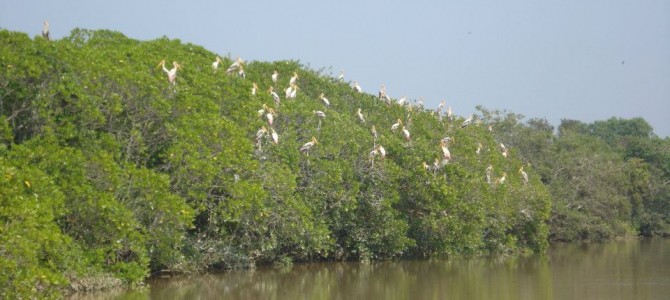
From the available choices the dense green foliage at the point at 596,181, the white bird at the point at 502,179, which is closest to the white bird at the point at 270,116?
the white bird at the point at 502,179

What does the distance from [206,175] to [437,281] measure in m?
5.42

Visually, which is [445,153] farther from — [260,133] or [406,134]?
[260,133]

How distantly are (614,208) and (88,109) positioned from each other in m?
22.4

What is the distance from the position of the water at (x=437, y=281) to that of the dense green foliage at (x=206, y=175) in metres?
0.45

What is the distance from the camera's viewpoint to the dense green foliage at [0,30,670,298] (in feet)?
43.2

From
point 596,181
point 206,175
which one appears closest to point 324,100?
point 206,175

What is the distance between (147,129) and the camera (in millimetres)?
15773

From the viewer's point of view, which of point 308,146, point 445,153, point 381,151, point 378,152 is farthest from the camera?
point 445,153

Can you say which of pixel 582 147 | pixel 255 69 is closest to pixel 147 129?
pixel 255 69

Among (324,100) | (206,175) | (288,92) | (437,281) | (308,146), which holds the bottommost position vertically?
(437,281)

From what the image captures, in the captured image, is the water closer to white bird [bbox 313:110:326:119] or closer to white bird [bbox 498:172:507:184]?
white bird [bbox 498:172:507:184]

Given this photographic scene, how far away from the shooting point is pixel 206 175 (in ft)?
50.9

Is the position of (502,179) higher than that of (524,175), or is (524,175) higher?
(524,175)

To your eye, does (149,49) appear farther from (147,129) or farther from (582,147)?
(582,147)
